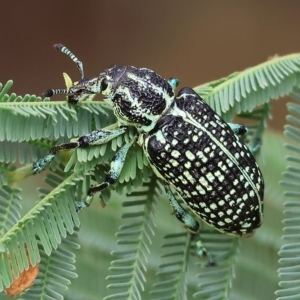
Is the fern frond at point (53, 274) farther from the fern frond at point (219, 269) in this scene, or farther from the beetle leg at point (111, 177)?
the fern frond at point (219, 269)

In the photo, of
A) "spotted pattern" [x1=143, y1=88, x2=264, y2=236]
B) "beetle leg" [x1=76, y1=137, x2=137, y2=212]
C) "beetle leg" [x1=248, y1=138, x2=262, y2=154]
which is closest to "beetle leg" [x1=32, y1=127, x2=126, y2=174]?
"beetle leg" [x1=76, y1=137, x2=137, y2=212]

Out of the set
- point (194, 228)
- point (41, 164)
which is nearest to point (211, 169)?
point (194, 228)

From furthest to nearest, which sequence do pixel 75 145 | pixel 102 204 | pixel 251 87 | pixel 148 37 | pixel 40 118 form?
pixel 148 37 → pixel 251 87 → pixel 102 204 → pixel 75 145 → pixel 40 118

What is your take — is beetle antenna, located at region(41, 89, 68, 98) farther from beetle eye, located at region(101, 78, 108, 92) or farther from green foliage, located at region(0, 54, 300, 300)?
beetle eye, located at region(101, 78, 108, 92)

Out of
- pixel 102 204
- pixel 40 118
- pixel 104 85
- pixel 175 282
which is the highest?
pixel 104 85

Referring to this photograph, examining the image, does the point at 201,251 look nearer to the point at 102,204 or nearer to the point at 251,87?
the point at 102,204

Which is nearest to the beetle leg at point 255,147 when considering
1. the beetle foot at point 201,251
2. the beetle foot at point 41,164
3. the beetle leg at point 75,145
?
the beetle foot at point 201,251

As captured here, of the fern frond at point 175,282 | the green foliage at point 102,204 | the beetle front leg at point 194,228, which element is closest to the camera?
the green foliage at point 102,204
